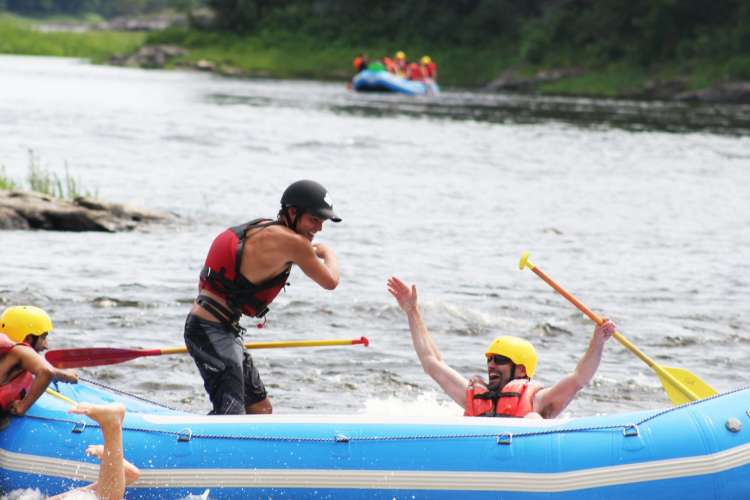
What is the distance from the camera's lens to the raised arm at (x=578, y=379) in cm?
719

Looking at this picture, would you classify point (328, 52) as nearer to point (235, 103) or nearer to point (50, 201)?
point (235, 103)

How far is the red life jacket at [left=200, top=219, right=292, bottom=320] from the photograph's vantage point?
23.1 ft

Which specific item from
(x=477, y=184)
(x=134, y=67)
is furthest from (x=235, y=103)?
(x=134, y=67)

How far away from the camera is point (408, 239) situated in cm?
1719

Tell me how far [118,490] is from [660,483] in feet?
8.46

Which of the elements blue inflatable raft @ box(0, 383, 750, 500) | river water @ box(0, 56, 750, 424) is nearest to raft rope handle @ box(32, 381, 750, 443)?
blue inflatable raft @ box(0, 383, 750, 500)

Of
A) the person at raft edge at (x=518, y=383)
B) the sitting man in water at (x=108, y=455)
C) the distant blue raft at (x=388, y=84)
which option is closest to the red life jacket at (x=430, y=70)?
the distant blue raft at (x=388, y=84)

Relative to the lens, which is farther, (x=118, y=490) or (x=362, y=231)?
(x=362, y=231)

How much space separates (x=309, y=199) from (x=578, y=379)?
68.5 inches

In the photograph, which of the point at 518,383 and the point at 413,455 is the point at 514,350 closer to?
the point at 518,383

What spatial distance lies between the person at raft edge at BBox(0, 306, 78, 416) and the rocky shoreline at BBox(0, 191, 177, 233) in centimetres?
896

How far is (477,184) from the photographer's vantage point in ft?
75.7

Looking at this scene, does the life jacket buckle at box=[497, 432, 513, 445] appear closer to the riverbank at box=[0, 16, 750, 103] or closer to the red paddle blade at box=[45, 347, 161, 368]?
the red paddle blade at box=[45, 347, 161, 368]

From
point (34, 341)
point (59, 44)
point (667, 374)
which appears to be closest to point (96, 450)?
point (34, 341)
